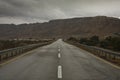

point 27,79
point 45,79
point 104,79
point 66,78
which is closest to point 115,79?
point 104,79

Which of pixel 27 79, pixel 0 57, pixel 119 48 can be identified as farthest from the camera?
pixel 119 48

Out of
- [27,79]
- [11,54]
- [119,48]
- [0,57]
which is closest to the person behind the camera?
[27,79]

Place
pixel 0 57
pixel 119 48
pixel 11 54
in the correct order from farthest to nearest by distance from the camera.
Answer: pixel 119 48, pixel 11 54, pixel 0 57

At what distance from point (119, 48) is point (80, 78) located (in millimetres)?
30129

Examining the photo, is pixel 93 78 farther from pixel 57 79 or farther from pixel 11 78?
pixel 11 78

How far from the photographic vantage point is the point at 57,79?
28.3 ft

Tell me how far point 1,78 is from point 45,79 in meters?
1.76

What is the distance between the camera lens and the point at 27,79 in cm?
854

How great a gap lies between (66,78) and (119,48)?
99.6ft

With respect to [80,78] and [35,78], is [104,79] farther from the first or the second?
[35,78]

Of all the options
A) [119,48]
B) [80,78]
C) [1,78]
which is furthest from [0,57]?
[119,48]

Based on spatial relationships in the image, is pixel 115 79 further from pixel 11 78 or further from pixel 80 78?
pixel 11 78

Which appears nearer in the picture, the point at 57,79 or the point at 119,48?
the point at 57,79

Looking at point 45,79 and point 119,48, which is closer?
point 45,79
